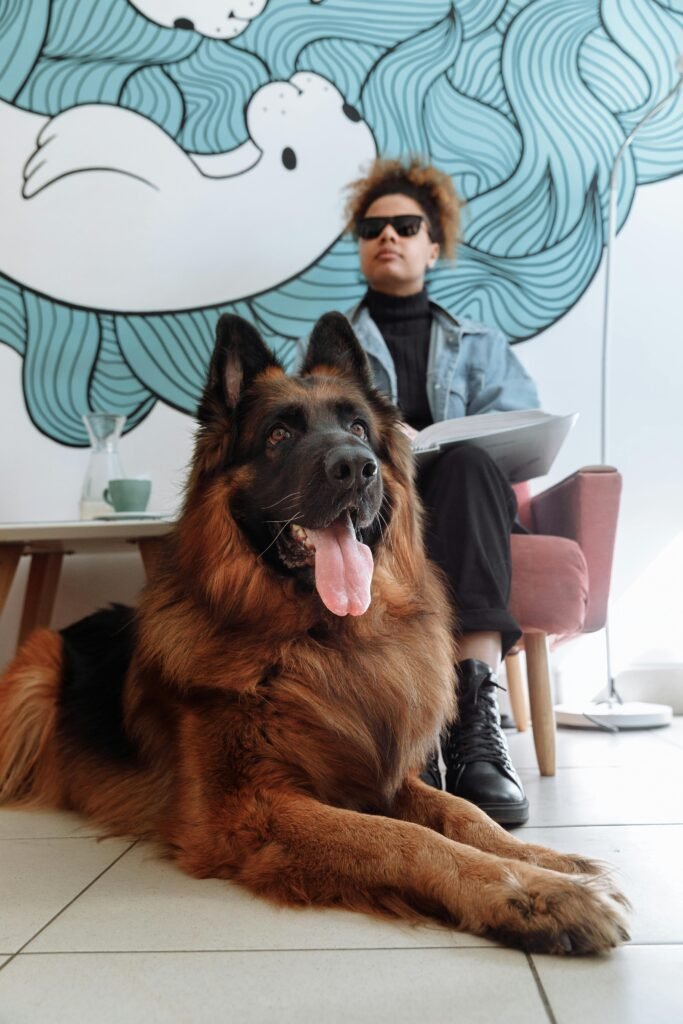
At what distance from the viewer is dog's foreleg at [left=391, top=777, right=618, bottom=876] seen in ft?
4.21

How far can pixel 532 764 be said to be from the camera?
2.47 meters

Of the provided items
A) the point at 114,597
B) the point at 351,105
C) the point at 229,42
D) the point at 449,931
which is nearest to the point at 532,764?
the point at 449,931

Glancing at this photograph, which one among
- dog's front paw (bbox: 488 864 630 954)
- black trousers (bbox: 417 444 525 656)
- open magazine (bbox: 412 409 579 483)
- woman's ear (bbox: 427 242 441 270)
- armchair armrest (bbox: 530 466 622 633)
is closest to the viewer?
dog's front paw (bbox: 488 864 630 954)

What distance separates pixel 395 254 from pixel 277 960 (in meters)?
2.40

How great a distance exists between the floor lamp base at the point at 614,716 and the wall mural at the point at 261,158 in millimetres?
1600

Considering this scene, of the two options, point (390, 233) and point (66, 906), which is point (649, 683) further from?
point (66, 906)

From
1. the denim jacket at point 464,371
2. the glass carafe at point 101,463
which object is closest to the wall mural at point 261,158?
the glass carafe at point 101,463

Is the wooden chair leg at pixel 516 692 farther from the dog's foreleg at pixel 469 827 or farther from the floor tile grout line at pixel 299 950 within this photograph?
the floor tile grout line at pixel 299 950

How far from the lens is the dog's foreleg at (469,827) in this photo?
1283 mm

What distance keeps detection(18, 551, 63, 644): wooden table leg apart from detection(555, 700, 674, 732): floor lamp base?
6.86ft

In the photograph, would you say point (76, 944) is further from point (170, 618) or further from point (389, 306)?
point (389, 306)

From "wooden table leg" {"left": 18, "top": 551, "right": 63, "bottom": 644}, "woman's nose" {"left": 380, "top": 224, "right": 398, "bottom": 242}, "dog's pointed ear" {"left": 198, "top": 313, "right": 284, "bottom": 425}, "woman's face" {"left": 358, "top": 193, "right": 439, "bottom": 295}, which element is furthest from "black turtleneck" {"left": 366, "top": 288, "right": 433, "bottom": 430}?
"wooden table leg" {"left": 18, "top": 551, "right": 63, "bottom": 644}

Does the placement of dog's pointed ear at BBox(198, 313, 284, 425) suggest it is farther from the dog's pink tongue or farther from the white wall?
the white wall

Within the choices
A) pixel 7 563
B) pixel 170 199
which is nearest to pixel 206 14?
pixel 170 199
